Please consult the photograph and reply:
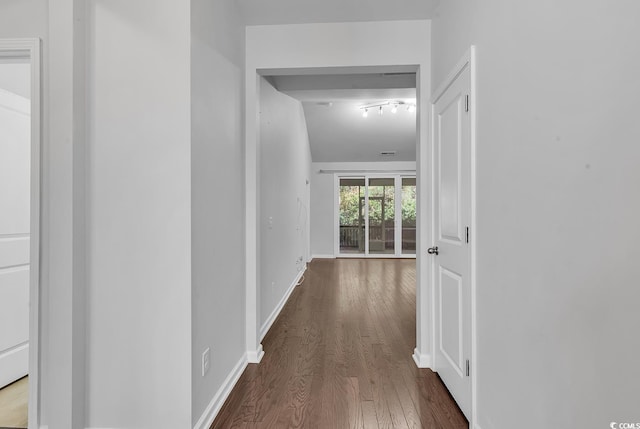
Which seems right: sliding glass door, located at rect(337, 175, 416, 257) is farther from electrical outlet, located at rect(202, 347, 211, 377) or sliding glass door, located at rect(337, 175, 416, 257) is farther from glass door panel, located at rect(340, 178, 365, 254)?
electrical outlet, located at rect(202, 347, 211, 377)

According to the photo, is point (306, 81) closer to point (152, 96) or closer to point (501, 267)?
point (152, 96)

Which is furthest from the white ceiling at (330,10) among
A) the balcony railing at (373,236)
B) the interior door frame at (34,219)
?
the balcony railing at (373,236)

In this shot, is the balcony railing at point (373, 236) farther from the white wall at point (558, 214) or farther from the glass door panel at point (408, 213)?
the white wall at point (558, 214)

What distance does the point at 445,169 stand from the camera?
2.35 metres

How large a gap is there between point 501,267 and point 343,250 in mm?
7572

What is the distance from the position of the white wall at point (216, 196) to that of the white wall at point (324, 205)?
620cm

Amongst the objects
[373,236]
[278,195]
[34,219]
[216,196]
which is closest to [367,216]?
[373,236]

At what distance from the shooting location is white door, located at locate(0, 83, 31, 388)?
7.83 feet

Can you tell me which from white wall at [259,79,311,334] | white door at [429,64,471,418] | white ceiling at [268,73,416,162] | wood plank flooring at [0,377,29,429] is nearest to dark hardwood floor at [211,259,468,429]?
white door at [429,64,471,418]

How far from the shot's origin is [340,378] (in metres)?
2.48

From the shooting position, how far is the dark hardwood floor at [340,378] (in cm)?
201

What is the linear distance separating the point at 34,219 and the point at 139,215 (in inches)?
19.5

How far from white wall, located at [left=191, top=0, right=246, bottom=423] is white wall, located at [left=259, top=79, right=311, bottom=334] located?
54 centimetres

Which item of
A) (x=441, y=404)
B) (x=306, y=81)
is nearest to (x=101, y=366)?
(x=441, y=404)
